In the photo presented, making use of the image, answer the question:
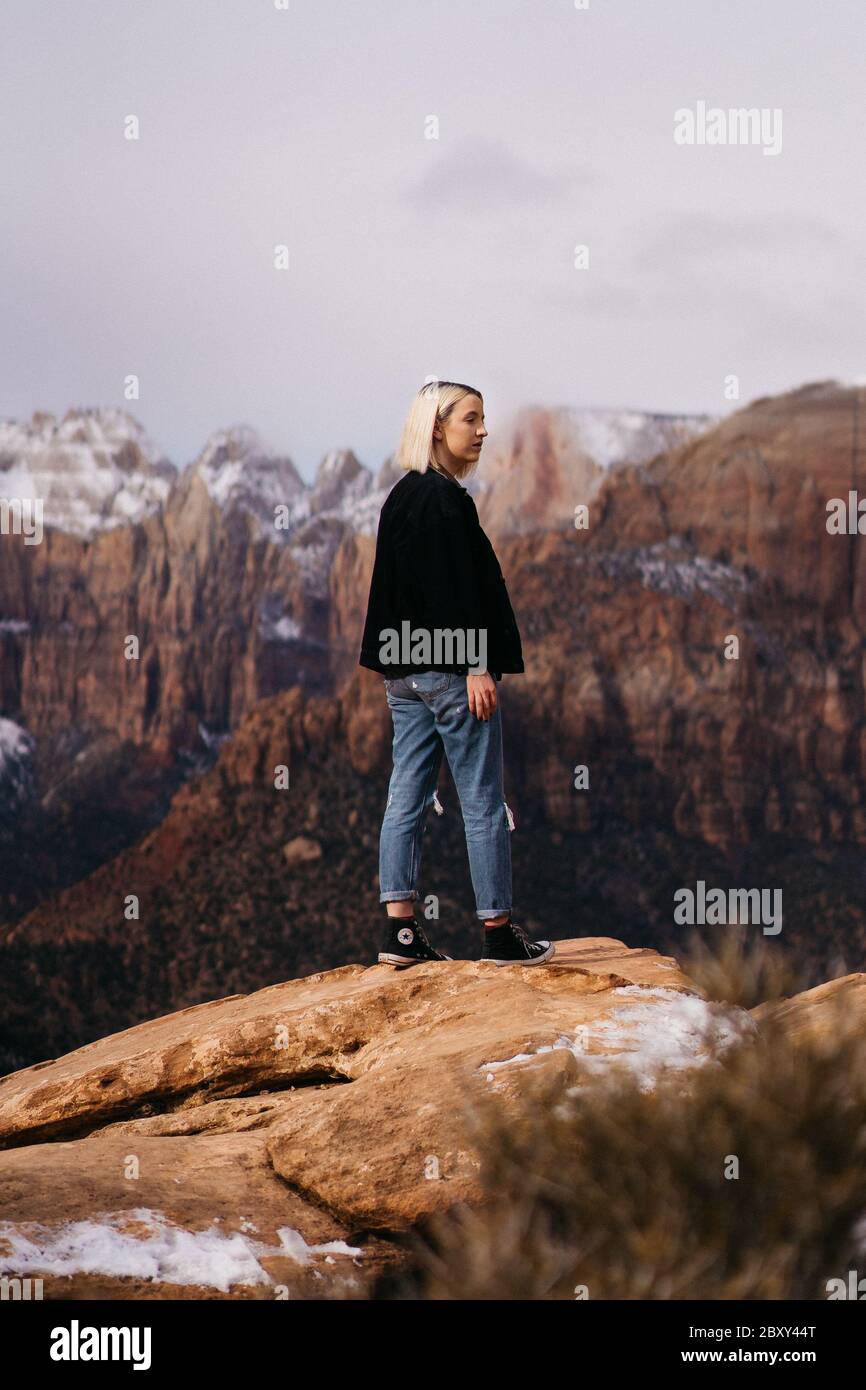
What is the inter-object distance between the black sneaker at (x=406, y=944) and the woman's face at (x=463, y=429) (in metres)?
2.11

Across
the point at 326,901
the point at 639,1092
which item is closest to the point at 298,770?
the point at 326,901

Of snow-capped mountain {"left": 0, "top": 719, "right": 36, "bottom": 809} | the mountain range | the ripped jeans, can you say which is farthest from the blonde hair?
snow-capped mountain {"left": 0, "top": 719, "right": 36, "bottom": 809}

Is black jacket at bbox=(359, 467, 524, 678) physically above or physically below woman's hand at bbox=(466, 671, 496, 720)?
above

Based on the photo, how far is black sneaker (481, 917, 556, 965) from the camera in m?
6.30

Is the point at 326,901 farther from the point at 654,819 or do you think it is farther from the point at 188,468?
the point at 188,468

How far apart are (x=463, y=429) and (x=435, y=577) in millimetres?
636

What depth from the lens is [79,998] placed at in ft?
156

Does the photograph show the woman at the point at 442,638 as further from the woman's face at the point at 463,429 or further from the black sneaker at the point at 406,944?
the black sneaker at the point at 406,944

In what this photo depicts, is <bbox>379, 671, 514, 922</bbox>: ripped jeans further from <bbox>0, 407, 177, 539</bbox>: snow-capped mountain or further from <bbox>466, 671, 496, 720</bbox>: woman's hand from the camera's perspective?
<bbox>0, 407, 177, 539</bbox>: snow-capped mountain

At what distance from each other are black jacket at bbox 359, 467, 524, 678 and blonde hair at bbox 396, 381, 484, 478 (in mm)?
79

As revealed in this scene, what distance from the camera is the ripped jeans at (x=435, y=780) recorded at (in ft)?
19.3

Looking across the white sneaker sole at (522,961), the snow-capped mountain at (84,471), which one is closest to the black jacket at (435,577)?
the white sneaker sole at (522,961)

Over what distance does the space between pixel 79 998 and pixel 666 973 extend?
145ft
